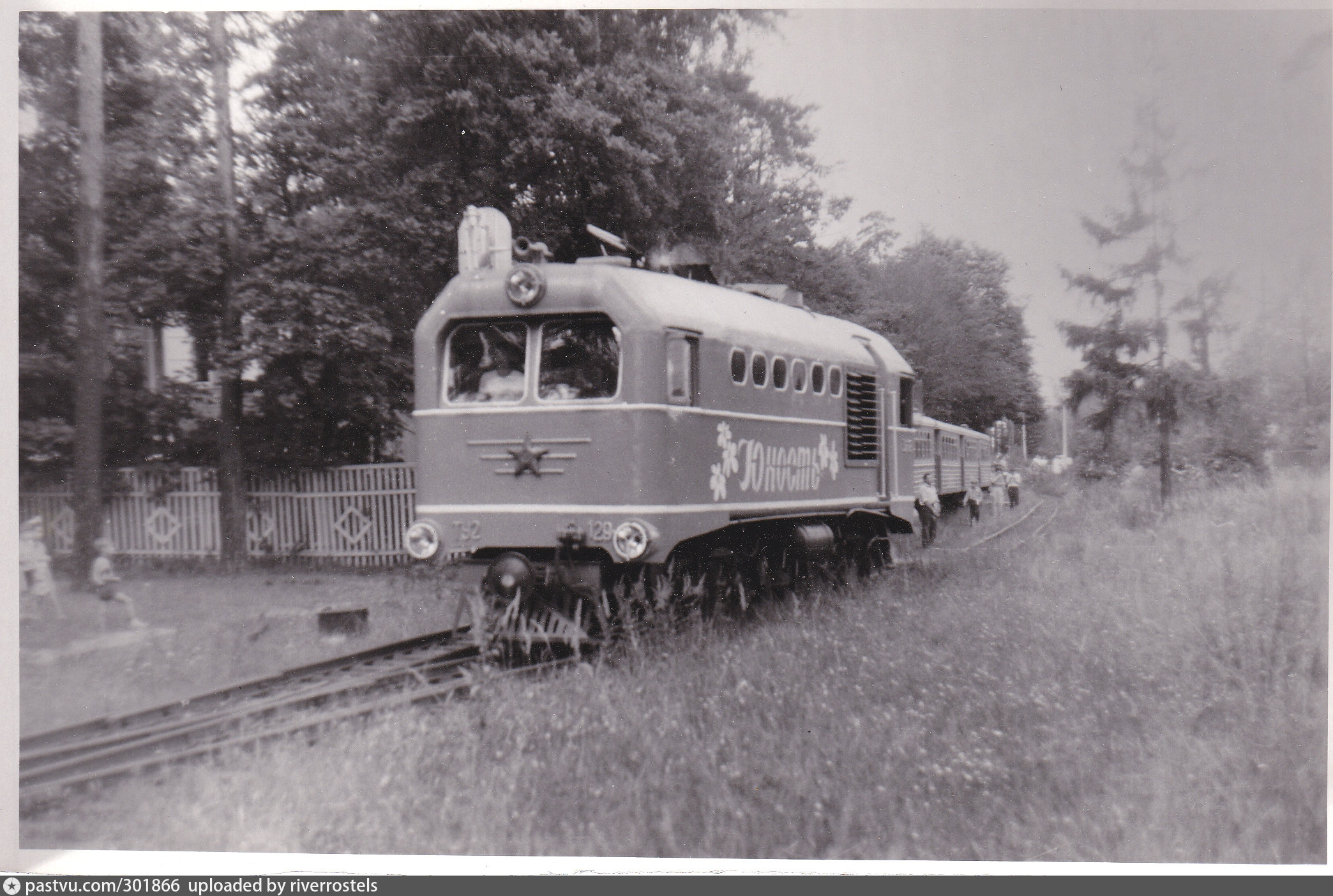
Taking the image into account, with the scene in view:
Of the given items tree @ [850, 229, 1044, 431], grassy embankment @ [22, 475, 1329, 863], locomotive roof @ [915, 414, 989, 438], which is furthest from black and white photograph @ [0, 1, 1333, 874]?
tree @ [850, 229, 1044, 431]

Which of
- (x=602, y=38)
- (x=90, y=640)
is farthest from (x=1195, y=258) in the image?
Answer: (x=90, y=640)

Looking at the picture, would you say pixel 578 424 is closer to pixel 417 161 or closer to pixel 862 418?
pixel 862 418

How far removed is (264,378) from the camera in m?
12.8

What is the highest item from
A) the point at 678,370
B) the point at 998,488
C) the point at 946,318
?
the point at 946,318

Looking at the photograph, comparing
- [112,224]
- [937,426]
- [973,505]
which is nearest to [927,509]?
[937,426]

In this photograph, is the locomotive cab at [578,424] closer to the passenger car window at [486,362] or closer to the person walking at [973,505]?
the passenger car window at [486,362]

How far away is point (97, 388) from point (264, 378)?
4.01 metres

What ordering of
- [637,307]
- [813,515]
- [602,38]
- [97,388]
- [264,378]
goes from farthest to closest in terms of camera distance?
[264,378] < [602,38] < [813,515] < [97,388] < [637,307]

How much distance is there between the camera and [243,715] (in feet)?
18.9

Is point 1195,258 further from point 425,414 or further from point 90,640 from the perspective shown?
point 90,640

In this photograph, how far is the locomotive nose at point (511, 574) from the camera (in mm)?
7148

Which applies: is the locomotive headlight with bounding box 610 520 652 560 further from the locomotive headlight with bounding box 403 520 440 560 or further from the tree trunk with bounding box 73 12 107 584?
the tree trunk with bounding box 73 12 107 584

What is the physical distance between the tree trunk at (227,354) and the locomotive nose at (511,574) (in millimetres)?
6539

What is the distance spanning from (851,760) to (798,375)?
15.5ft
